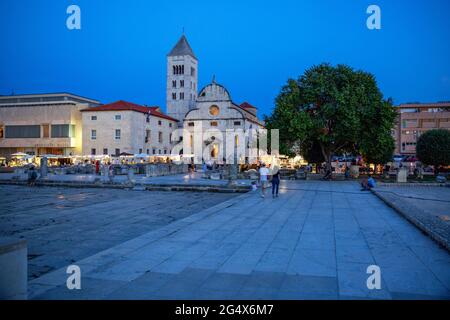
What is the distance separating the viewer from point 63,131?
201 ft

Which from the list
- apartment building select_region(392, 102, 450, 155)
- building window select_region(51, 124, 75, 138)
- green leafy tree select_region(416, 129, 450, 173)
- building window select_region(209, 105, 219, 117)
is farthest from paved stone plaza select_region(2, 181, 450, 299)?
apartment building select_region(392, 102, 450, 155)

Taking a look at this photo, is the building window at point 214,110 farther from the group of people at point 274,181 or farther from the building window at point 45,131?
the group of people at point 274,181

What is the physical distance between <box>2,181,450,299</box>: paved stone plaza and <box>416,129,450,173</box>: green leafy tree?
2932 cm

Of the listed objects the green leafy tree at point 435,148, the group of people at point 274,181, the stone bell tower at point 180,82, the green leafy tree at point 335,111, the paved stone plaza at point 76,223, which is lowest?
the paved stone plaza at point 76,223

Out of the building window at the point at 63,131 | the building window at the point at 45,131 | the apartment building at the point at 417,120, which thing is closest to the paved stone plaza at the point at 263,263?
the building window at the point at 63,131

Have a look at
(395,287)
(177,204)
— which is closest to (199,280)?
(395,287)

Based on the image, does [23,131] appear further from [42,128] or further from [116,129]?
[116,129]

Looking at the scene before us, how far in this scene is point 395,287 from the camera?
16.6 feet

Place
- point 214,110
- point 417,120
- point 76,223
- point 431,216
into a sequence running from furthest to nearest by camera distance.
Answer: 1. point 417,120
2. point 214,110
3. point 76,223
4. point 431,216

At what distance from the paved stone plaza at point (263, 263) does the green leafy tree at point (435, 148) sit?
96.2 feet

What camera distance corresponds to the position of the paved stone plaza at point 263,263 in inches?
192

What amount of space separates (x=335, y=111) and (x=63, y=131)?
4847 cm

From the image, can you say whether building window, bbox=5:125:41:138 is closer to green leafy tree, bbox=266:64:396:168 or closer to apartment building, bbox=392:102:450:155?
green leafy tree, bbox=266:64:396:168

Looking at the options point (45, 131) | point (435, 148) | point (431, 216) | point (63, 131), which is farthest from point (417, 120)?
point (45, 131)
